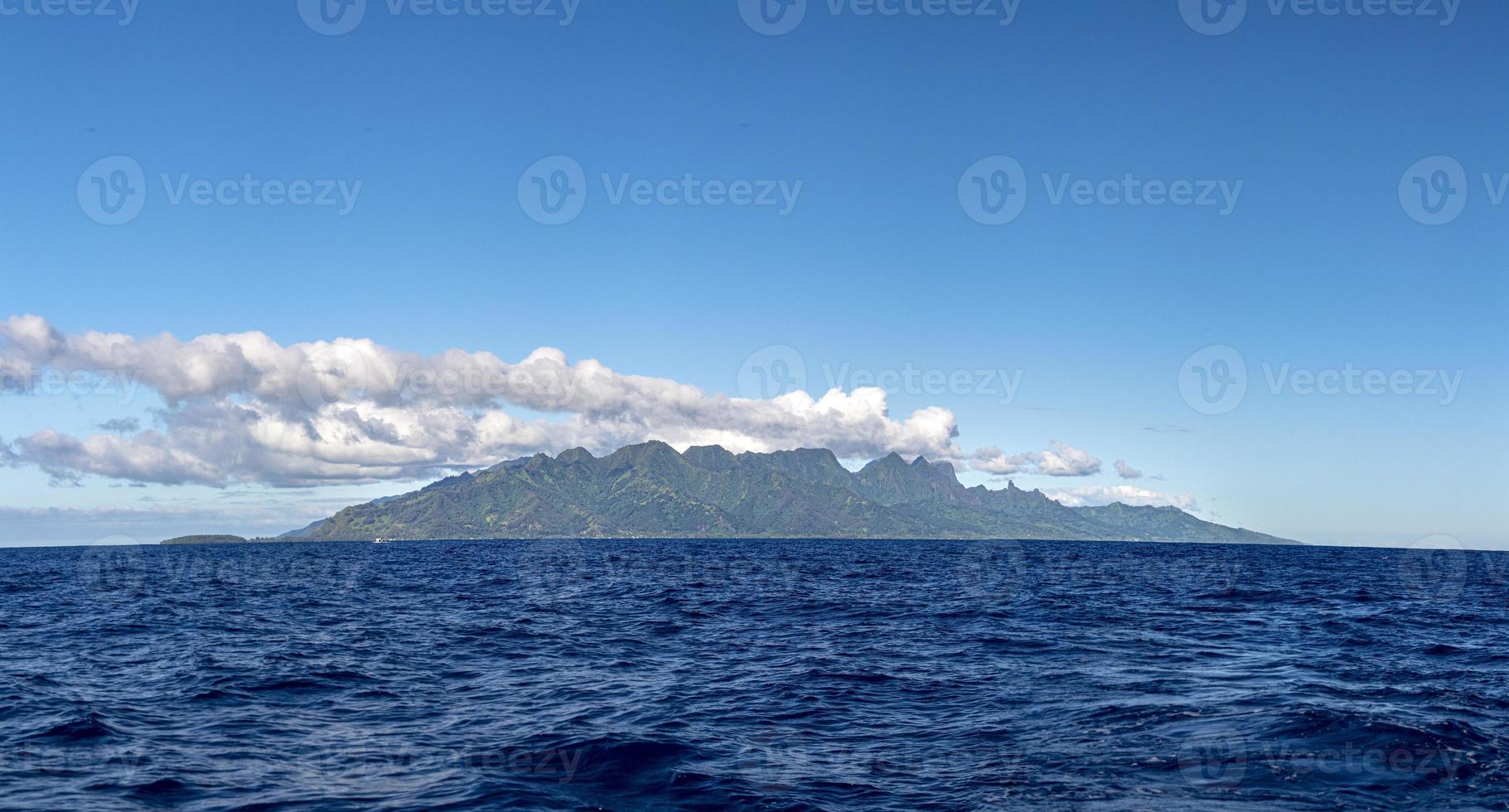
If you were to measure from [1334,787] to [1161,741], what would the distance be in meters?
3.56

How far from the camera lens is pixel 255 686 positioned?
2597 cm

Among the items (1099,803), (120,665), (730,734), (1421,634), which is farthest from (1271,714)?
(120,665)

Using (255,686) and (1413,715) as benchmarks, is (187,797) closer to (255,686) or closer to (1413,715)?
(255,686)

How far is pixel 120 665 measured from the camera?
29.7 metres

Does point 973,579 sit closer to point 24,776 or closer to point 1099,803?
point 1099,803

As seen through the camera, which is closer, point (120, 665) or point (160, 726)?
point (160, 726)

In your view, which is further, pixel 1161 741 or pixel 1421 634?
pixel 1421 634

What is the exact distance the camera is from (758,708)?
23047 millimetres

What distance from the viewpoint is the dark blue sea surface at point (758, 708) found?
16188 mm

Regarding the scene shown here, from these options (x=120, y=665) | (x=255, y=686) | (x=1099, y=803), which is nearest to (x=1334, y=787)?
(x=1099, y=803)

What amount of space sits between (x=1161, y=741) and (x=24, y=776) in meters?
22.7

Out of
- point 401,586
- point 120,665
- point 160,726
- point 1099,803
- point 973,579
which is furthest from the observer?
point 973,579

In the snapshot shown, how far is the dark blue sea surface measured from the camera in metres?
16.2

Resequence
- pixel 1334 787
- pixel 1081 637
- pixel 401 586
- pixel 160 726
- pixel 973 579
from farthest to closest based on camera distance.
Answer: pixel 973 579 < pixel 401 586 < pixel 1081 637 < pixel 160 726 < pixel 1334 787
